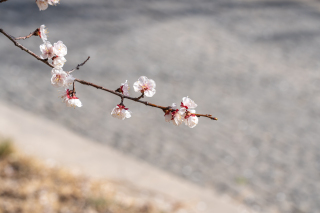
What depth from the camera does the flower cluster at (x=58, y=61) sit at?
114 centimetres

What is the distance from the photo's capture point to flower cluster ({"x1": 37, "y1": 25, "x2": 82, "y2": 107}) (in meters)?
1.14

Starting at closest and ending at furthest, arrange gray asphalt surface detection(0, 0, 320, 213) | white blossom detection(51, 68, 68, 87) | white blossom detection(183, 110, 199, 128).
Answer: white blossom detection(51, 68, 68, 87) → white blossom detection(183, 110, 199, 128) → gray asphalt surface detection(0, 0, 320, 213)

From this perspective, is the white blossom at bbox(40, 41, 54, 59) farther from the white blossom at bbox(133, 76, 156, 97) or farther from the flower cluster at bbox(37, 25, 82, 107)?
the white blossom at bbox(133, 76, 156, 97)

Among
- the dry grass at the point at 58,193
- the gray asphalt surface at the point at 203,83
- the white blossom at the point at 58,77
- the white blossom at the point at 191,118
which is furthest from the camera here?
the gray asphalt surface at the point at 203,83

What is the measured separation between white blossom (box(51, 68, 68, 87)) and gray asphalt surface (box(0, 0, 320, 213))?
279 cm

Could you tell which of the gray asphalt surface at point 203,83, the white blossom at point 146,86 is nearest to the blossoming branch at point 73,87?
the white blossom at point 146,86

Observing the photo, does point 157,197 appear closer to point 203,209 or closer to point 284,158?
point 203,209

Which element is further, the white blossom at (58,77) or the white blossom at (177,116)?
the white blossom at (177,116)

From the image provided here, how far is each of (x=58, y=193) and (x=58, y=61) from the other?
7.11 feet

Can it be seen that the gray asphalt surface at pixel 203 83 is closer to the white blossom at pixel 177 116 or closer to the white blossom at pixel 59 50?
the white blossom at pixel 177 116

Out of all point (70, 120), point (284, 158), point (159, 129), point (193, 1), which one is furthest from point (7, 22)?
point (284, 158)

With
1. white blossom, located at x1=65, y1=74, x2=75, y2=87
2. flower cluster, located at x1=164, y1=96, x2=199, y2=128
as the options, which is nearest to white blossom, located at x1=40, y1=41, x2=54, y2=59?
white blossom, located at x1=65, y1=74, x2=75, y2=87

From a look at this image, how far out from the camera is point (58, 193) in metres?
3.09

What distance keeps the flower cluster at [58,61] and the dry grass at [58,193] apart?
196 centimetres
